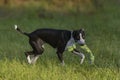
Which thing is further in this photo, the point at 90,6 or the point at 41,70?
the point at 90,6

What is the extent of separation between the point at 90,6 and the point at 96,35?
6312 millimetres

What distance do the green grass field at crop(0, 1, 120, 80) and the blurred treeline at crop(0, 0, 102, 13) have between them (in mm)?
474

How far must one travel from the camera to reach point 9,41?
13547 millimetres

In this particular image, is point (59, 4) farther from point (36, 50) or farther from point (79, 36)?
point (79, 36)

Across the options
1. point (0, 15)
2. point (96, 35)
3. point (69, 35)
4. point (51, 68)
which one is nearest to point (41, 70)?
point (51, 68)

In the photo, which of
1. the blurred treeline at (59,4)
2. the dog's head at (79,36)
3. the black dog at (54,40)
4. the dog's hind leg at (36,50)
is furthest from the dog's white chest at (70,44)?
the blurred treeline at (59,4)

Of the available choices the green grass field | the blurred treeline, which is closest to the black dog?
the green grass field

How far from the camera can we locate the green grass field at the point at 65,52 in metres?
9.00

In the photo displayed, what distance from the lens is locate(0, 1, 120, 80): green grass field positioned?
9.00 meters

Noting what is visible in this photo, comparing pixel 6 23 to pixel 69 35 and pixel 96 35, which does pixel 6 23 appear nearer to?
pixel 96 35

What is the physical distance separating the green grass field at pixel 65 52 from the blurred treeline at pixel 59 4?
0.47 m

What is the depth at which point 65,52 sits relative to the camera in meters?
11.5

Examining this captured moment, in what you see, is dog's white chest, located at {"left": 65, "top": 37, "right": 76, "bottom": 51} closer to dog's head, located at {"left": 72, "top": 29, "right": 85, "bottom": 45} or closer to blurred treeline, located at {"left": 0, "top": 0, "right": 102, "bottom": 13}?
dog's head, located at {"left": 72, "top": 29, "right": 85, "bottom": 45}

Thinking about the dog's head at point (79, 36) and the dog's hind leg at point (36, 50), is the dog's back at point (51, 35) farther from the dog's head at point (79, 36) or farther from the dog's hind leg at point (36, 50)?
the dog's head at point (79, 36)
